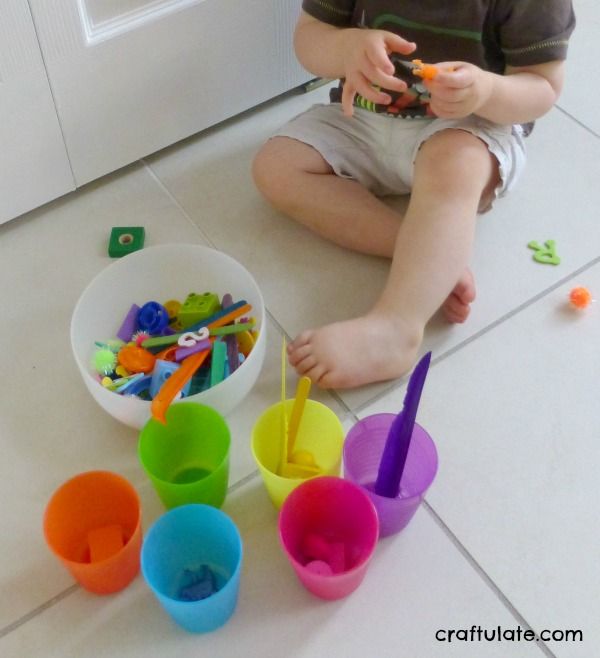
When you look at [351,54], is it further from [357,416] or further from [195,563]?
[195,563]

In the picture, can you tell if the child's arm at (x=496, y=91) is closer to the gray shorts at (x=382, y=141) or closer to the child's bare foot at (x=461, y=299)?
the gray shorts at (x=382, y=141)

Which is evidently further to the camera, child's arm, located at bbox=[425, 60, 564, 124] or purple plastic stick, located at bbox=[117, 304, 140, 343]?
purple plastic stick, located at bbox=[117, 304, 140, 343]

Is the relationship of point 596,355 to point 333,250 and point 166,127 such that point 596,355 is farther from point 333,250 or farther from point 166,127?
point 166,127

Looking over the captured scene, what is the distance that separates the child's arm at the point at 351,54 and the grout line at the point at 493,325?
0.88ft

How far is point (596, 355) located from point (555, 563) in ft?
0.79

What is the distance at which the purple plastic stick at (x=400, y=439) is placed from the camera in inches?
22.7

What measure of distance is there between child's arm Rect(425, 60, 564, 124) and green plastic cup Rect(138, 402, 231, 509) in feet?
1.20

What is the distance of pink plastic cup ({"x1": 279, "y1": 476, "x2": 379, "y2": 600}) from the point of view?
0.65 metres

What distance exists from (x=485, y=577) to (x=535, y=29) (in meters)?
0.53

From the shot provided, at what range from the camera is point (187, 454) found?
0.76 m

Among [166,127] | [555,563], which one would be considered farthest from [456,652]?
[166,127]

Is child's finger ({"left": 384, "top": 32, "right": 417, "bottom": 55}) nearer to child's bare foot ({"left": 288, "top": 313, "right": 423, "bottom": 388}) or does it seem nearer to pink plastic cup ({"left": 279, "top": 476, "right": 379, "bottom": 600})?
child's bare foot ({"left": 288, "top": 313, "right": 423, "bottom": 388})

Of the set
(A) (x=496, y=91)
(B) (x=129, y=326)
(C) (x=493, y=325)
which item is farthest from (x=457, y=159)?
(B) (x=129, y=326)

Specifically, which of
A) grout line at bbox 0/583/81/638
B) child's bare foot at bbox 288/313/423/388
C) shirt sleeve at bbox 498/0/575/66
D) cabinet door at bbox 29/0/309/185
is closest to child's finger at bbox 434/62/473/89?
shirt sleeve at bbox 498/0/575/66
